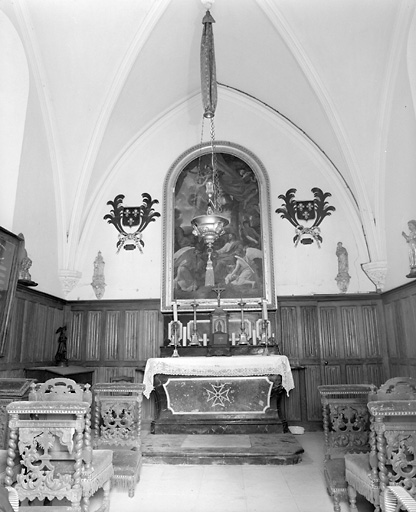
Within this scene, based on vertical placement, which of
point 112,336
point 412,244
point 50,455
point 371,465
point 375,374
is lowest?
point 371,465

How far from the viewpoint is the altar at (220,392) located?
752 cm

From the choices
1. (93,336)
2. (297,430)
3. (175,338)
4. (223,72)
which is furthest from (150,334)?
(223,72)

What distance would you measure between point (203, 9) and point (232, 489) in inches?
295

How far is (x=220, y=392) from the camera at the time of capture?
762 cm

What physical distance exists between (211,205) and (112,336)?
359cm

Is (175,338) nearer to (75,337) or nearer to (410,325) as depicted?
(75,337)

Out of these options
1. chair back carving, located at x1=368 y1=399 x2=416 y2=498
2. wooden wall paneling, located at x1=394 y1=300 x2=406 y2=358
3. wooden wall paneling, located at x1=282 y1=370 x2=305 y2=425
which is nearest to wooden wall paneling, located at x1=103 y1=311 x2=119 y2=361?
wooden wall paneling, located at x1=282 y1=370 x2=305 y2=425

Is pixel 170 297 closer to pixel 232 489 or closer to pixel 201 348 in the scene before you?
pixel 201 348

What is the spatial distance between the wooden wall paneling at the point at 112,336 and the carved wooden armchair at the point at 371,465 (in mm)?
6249

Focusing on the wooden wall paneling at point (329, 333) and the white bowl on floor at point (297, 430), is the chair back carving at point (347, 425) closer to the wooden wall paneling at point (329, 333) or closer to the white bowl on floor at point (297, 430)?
the white bowl on floor at point (297, 430)

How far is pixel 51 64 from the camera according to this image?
25.7ft

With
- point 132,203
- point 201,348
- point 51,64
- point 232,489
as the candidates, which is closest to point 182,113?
point 132,203

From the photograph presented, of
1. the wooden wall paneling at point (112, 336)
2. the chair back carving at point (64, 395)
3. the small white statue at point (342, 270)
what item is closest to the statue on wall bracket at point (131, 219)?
the wooden wall paneling at point (112, 336)

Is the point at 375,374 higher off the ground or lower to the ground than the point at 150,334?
lower
